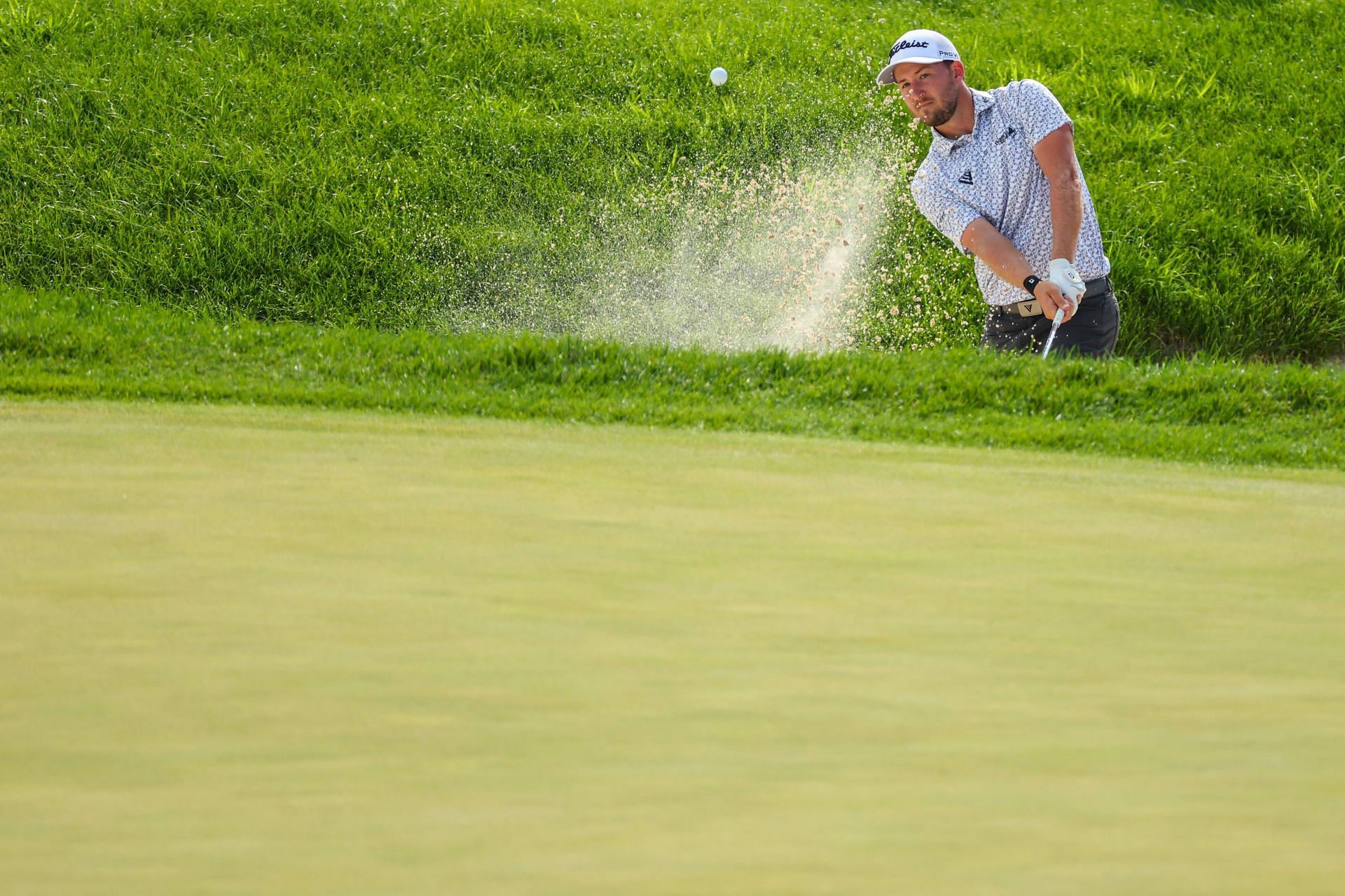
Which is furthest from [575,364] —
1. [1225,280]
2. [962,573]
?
[1225,280]

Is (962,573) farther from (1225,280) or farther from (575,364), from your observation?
(1225,280)

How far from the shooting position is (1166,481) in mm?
4527

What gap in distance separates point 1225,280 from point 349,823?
9476 mm

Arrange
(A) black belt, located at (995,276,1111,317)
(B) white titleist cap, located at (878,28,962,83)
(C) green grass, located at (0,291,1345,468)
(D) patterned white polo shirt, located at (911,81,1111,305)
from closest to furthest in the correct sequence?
(C) green grass, located at (0,291,1345,468) < (B) white titleist cap, located at (878,28,962,83) < (D) patterned white polo shirt, located at (911,81,1111,305) < (A) black belt, located at (995,276,1111,317)

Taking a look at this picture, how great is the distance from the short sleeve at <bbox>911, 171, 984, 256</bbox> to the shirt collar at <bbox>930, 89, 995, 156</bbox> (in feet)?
0.47

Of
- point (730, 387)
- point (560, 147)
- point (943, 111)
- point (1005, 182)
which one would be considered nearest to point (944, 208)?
point (1005, 182)

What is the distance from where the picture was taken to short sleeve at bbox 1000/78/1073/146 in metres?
6.83

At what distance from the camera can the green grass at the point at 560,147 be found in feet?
33.7

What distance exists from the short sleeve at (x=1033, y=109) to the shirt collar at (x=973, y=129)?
0.23 feet

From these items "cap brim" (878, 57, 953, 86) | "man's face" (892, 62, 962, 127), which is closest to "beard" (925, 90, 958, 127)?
"man's face" (892, 62, 962, 127)

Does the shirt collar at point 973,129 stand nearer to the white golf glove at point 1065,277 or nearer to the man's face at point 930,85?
the man's face at point 930,85

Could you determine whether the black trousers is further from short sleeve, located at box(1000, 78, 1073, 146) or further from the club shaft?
short sleeve, located at box(1000, 78, 1073, 146)

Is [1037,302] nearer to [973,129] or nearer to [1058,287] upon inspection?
[1058,287]

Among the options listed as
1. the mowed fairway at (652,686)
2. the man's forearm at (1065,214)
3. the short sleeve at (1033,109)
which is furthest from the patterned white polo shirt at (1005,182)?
the mowed fairway at (652,686)
